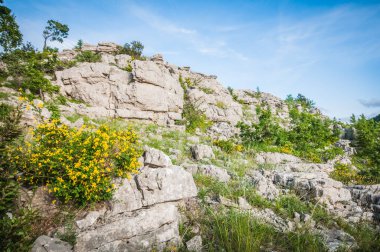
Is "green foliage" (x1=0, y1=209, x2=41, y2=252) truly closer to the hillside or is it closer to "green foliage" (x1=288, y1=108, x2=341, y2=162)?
the hillside

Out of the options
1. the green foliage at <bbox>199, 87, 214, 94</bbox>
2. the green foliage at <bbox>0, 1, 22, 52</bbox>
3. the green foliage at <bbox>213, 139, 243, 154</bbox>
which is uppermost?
the green foliage at <bbox>0, 1, 22, 52</bbox>

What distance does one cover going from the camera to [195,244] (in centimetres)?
379

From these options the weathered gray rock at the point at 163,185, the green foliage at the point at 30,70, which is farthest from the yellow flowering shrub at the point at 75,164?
the green foliage at the point at 30,70

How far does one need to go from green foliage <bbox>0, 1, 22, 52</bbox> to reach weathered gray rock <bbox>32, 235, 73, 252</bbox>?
2664 centimetres

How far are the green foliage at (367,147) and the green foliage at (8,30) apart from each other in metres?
33.5

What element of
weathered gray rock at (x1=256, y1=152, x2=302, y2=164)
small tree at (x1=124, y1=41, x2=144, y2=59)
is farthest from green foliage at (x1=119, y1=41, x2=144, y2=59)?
weathered gray rock at (x1=256, y1=152, x2=302, y2=164)

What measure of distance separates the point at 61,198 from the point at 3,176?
4.26 feet

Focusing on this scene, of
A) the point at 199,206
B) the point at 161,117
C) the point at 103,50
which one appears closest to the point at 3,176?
the point at 199,206

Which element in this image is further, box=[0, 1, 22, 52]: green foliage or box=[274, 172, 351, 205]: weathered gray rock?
box=[0, 1, 22, 52]: green foliage

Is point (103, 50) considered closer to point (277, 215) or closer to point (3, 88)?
point (3, 88)

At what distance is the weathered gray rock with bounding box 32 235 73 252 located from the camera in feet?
10.2

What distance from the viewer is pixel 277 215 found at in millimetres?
5234

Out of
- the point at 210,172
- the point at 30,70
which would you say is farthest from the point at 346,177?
the point at 30,70

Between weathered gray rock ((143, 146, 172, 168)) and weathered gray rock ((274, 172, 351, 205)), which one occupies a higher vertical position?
weathered gray rock ((143, 146, 172, 168))
